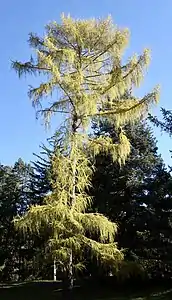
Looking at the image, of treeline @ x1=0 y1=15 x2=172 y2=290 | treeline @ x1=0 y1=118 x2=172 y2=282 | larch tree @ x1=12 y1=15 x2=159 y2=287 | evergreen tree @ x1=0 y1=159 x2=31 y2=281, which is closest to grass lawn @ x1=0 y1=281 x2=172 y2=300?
treeline @ x1=0 y1=118 x2=172 y2=282

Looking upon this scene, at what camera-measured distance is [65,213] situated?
10695 mm

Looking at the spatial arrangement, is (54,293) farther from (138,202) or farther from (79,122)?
(79,122)

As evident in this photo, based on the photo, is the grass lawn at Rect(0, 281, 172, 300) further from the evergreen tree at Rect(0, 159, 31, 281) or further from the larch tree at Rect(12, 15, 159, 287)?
the larch tree at Rect(12, 15, 159, 287)

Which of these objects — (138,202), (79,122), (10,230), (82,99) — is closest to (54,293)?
(138,202)

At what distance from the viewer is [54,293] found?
20.5m

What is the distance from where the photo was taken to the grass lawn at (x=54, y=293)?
1717cm

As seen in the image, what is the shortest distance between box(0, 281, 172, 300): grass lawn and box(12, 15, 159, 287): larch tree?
635 centimetres

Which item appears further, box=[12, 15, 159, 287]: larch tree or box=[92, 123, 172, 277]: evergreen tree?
box=[92, 123, 172, 277]: evergreen tree

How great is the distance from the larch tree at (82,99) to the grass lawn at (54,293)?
250 inches

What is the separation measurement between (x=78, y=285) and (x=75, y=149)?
445 inches

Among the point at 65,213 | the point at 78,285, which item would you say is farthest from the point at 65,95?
the point at 78,285

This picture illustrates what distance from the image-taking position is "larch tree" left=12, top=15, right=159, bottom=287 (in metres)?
11.1

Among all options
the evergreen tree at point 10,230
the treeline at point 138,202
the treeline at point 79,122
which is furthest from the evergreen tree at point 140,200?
the evergreen tree at point 10,230

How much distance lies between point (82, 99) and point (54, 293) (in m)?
12.4
